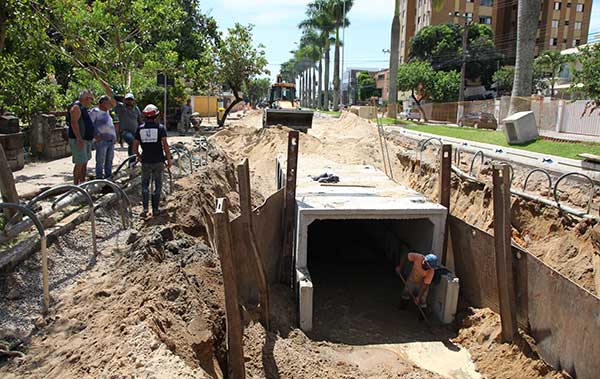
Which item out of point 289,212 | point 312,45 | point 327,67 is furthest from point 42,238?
point 312,45

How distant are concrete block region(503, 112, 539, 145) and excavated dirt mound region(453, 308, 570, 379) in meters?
11.1

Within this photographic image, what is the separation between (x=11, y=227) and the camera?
17.8 ft

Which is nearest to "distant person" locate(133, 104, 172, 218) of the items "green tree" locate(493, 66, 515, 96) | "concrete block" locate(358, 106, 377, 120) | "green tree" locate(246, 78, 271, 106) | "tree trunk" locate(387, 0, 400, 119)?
"green tree" locate(246, 78, 271, 106)

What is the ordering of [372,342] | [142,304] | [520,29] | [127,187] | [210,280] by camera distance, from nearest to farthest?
[142,304]
[210,280]
[372,342]
[127,187]
[520,29]

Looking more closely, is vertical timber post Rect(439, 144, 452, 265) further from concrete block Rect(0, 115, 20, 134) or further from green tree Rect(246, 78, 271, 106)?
green tree Rect(246, 78, 271, 106)

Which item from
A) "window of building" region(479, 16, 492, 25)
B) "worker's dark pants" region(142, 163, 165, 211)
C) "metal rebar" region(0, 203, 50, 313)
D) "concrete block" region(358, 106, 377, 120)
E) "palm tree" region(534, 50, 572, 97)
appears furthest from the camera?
"window of building" region(479, 16, 492, 25)

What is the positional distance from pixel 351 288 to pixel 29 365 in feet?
23.8

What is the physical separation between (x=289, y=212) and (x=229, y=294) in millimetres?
4701

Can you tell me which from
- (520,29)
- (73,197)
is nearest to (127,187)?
(73,197)

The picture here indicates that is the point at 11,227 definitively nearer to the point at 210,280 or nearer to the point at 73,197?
the point at 73,197

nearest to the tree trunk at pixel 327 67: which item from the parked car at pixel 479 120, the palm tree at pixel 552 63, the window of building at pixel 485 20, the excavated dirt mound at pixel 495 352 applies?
the window of building at pixel 485 20

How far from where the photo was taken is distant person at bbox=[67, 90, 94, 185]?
785cm

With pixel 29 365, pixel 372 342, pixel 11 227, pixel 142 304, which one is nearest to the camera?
pixel 29 365

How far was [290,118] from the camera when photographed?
2505cm
